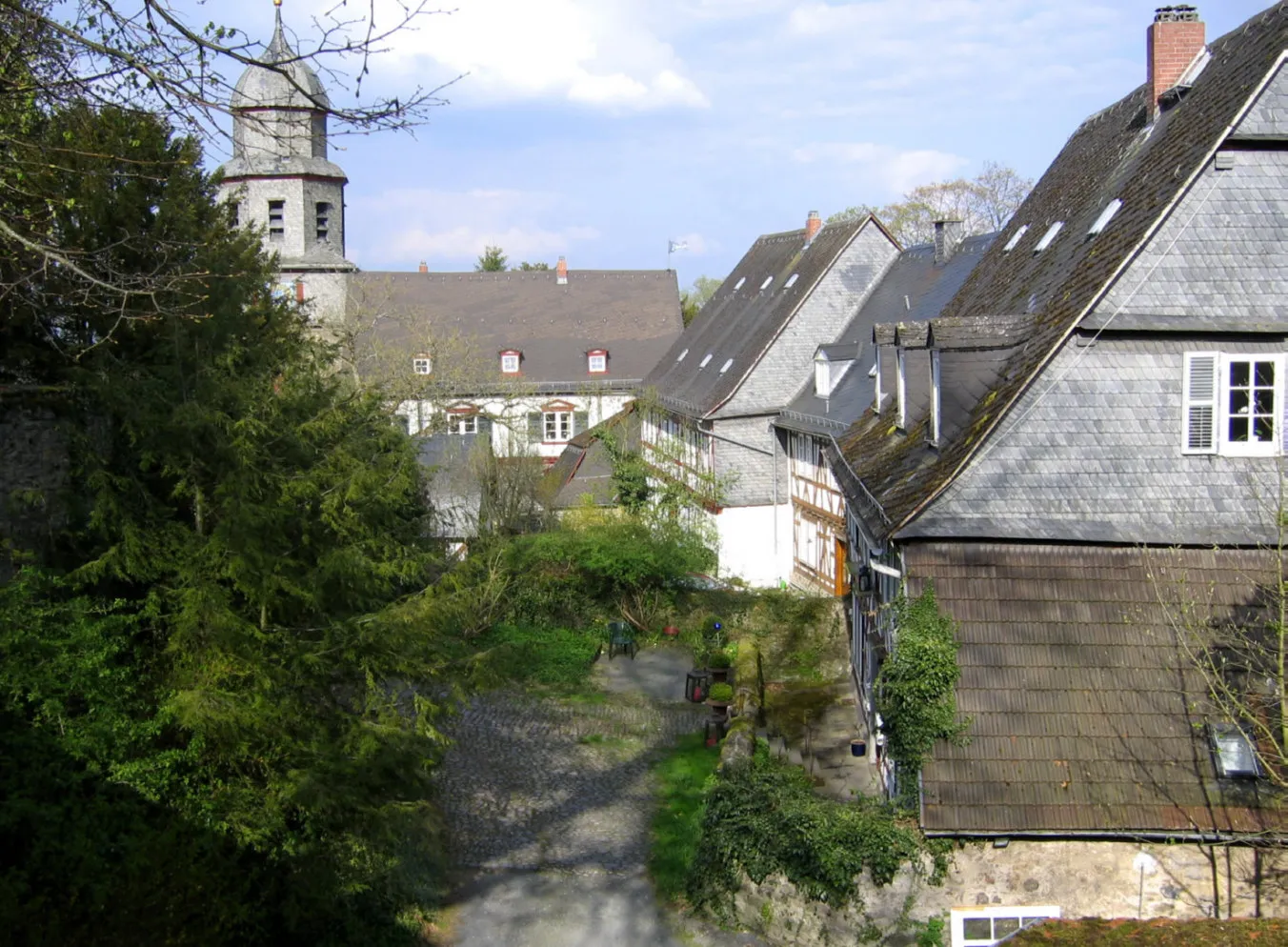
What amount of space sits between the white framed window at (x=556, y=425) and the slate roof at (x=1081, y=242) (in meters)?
34.6

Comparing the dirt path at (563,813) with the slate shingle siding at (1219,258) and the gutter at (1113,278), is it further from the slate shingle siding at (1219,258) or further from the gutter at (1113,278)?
the slate shingle siding at (1219,258)

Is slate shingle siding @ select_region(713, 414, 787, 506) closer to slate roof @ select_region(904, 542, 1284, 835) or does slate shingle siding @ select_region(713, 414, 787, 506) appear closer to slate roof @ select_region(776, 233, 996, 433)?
slate roof @ select_region(776, 233, 996, 433)

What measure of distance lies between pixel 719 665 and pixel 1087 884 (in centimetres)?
1117

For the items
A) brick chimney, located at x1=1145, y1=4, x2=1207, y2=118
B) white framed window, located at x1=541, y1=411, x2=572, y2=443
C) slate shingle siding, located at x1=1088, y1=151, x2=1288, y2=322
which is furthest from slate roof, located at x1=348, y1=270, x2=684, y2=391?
slate shingle siding, located at x1=1088, y1=151, x2=1288, y2=322

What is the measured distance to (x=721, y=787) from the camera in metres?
12.3

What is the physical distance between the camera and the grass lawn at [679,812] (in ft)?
43.0

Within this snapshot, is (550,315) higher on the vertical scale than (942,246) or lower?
higher

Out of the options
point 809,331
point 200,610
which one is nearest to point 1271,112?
point 200,610

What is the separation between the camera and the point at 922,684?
402 inches

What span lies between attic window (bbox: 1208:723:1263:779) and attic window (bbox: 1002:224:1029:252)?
855cm

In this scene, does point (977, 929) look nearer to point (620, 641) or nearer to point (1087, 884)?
point (1087, 884)

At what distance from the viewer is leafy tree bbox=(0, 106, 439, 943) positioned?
9.19m

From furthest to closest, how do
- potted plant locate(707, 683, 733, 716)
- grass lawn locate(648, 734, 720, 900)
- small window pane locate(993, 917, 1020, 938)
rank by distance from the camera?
potted plant locate(707, 683, 733, 716) → grass lawn locate(648, 734, 720, 900) → small window pane locate(993, 917, 1020, 938)

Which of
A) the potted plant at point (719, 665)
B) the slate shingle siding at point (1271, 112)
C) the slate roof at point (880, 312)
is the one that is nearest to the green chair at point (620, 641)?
the potted plant at point (719, 665)
